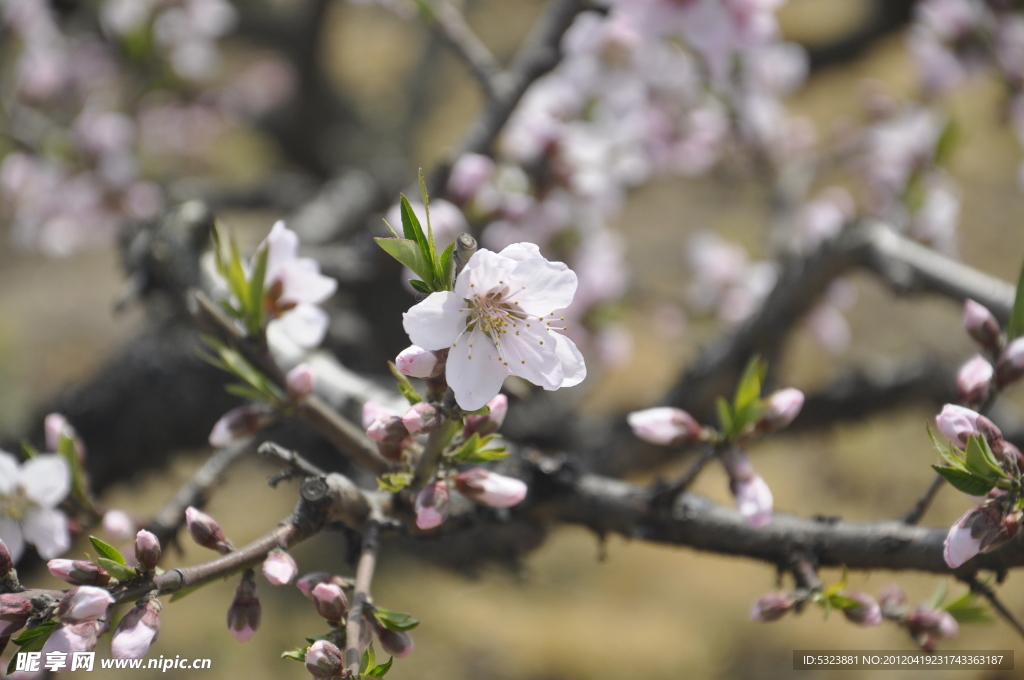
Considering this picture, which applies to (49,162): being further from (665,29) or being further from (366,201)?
(665,29)

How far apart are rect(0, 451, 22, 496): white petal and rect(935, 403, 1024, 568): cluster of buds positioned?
1.13 m

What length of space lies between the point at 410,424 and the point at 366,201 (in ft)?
6.43

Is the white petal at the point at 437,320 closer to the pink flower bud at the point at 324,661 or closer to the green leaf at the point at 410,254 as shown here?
the green leaf at the point at 410,254

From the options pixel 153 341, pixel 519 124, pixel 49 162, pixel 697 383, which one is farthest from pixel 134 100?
pixel 697 383

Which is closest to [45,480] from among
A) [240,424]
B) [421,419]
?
[240,424]

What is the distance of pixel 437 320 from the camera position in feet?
1.97

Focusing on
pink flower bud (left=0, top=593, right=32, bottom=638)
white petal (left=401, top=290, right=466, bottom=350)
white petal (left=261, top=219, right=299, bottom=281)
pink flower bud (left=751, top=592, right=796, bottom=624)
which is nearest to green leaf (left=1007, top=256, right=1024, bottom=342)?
pink flower bud (left=751, top=592, right=796, bottom=624)

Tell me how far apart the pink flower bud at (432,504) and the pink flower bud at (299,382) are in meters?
0.23

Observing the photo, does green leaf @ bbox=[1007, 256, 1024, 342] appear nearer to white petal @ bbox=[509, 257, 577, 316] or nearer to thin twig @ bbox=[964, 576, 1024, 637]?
thin twig @ bbox=[964, 576, 1024, 637]

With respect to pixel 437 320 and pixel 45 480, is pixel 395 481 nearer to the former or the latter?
pixel 437 320

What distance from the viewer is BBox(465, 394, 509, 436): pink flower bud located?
29.3 inches

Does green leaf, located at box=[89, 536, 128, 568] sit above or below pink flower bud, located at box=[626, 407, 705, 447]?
above

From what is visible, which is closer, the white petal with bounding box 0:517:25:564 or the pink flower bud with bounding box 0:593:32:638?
the pink flower bud with bounding box 0:593:32:638

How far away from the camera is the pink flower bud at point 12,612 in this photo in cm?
65
